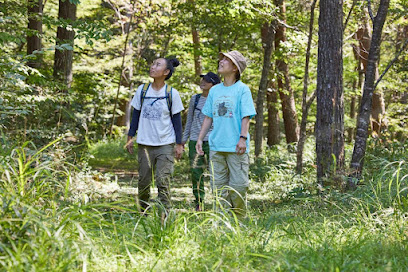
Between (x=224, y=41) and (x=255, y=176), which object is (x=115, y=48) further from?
(x=255, y=176)

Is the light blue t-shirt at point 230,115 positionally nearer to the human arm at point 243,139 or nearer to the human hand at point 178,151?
the human arm at point 243,139

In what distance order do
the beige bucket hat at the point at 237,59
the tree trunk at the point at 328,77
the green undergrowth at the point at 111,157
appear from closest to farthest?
the beige bucket hat at the point at 237,59 → the tree trunk at the point at 328,77 → the green undergrowth at the point at 111,157

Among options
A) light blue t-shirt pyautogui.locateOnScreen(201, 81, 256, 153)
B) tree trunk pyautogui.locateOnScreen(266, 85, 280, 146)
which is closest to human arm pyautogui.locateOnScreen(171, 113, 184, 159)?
light blue t-shirt pyautogui.locateOnScreen(201, 81, 256, 153)

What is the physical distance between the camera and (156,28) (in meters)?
17.6

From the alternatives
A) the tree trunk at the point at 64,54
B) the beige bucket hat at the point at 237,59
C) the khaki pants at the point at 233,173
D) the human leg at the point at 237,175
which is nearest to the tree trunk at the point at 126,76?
the tree trunk at the point at 64,54

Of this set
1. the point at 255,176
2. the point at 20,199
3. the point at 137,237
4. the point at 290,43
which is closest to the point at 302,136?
the point at 255,176

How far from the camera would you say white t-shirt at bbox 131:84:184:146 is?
250 inches

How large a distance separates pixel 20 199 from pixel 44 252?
541 mm

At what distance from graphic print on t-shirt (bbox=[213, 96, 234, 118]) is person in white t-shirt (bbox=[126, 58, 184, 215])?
0.82 m

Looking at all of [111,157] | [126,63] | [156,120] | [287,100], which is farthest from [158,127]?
[126,63]

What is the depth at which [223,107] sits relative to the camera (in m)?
5.66

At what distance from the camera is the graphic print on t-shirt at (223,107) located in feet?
18.4

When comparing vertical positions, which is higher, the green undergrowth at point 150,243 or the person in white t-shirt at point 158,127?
the person in white t-shirt at point 158,127

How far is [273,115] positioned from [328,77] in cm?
966
